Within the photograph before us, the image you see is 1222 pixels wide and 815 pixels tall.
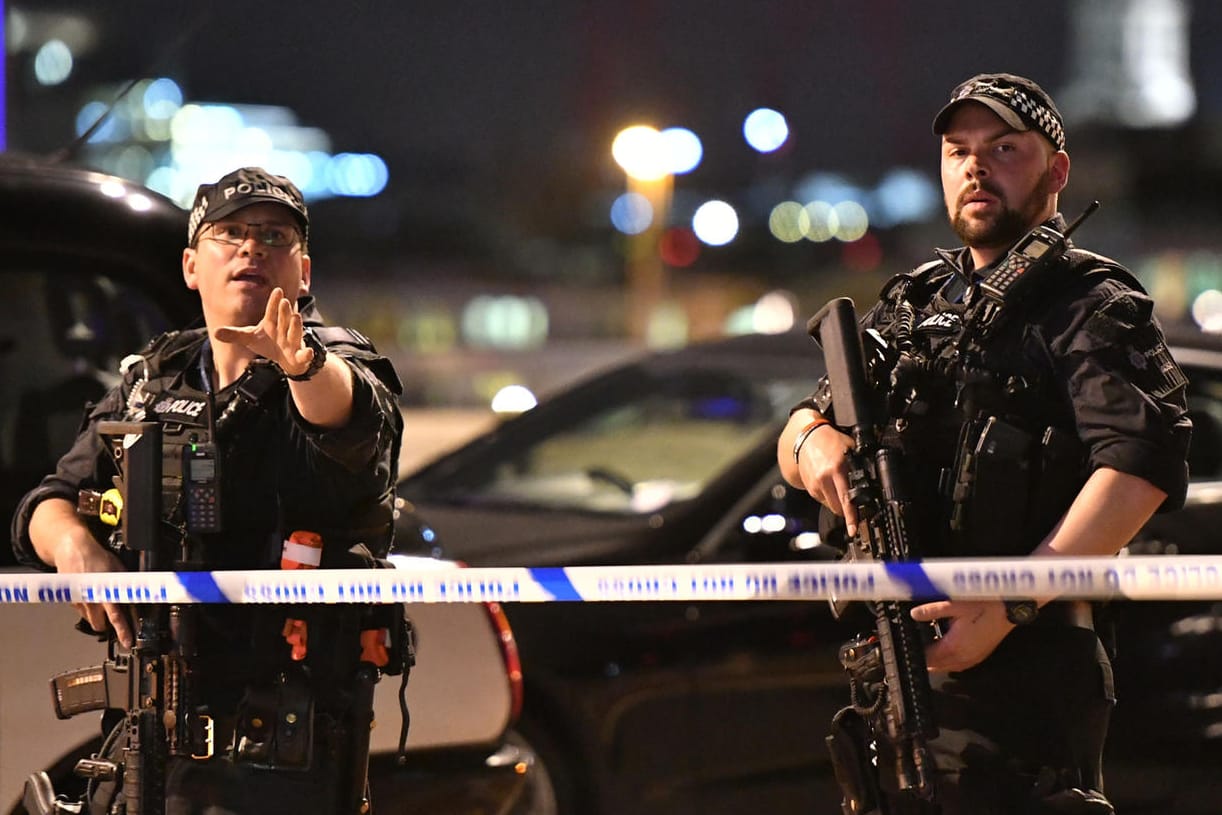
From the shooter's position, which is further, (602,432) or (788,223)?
(788,223)

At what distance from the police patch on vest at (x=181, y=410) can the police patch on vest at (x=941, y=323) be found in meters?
1.27

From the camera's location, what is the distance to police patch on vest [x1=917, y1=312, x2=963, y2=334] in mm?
2924

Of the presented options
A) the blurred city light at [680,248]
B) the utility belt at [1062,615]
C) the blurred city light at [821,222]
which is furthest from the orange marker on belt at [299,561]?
the blurred city light at [821,222]

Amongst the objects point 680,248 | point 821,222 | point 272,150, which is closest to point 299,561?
point 680,248

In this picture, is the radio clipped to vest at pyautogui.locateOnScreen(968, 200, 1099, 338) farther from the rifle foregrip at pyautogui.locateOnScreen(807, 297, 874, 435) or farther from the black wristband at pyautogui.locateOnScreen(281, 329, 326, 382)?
the black wristband at pyautogui.locateOnScreen(281, 329, 326, 382)

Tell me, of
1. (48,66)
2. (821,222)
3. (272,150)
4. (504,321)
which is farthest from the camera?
(272,150)

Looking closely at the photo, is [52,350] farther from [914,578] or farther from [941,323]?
[914,578]

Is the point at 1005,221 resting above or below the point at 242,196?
below

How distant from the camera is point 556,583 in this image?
2.96m

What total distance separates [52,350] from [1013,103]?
7.77 ft

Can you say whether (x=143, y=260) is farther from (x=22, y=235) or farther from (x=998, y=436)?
(x=998, y=436)

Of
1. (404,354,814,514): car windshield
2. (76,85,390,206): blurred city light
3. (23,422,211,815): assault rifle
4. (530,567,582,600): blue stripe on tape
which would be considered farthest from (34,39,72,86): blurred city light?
(76,85,390,206): blurred city light

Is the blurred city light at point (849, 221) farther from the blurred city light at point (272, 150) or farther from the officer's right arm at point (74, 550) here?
the officer's right arm at point (74, 550)

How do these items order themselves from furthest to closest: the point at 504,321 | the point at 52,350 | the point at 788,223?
the point at 788,223
the point at 504,321
the point at 52,350
